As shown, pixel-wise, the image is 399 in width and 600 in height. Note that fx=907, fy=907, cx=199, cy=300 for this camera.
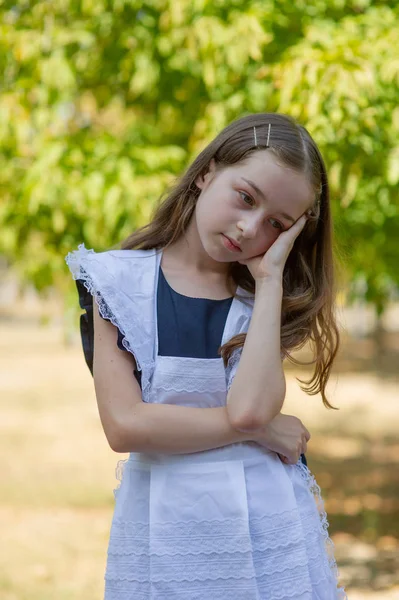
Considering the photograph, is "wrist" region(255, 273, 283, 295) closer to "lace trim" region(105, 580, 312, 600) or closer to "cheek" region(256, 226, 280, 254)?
"cheek" region(256, 226, 280, 254)

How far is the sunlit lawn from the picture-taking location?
552cm

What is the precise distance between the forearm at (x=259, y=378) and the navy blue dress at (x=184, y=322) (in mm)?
122

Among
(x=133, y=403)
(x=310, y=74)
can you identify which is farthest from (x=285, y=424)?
(x=310, y=74)

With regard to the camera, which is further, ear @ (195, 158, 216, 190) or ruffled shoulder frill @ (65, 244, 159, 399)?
ear @ (195, 158, 216, 190)

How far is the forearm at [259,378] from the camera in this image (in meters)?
1.77

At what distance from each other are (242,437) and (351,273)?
3262 millimetres

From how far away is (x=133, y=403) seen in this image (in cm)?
180

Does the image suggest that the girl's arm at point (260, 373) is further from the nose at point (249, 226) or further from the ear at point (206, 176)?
the ear at point (206, 176)

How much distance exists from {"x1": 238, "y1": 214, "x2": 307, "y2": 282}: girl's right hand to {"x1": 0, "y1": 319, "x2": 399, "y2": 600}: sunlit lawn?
3537 mm

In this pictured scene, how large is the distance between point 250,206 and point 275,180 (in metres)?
0.07


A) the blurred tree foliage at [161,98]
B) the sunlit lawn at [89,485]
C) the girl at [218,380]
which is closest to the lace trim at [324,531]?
the girl at [218,380]

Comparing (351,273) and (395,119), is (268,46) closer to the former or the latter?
(395,119)

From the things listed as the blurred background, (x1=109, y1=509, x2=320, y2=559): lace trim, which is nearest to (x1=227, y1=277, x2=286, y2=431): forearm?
(x1=109, y1=509, x2=320, y2=559): lace trim

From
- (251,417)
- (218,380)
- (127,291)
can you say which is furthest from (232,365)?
(127,291)
